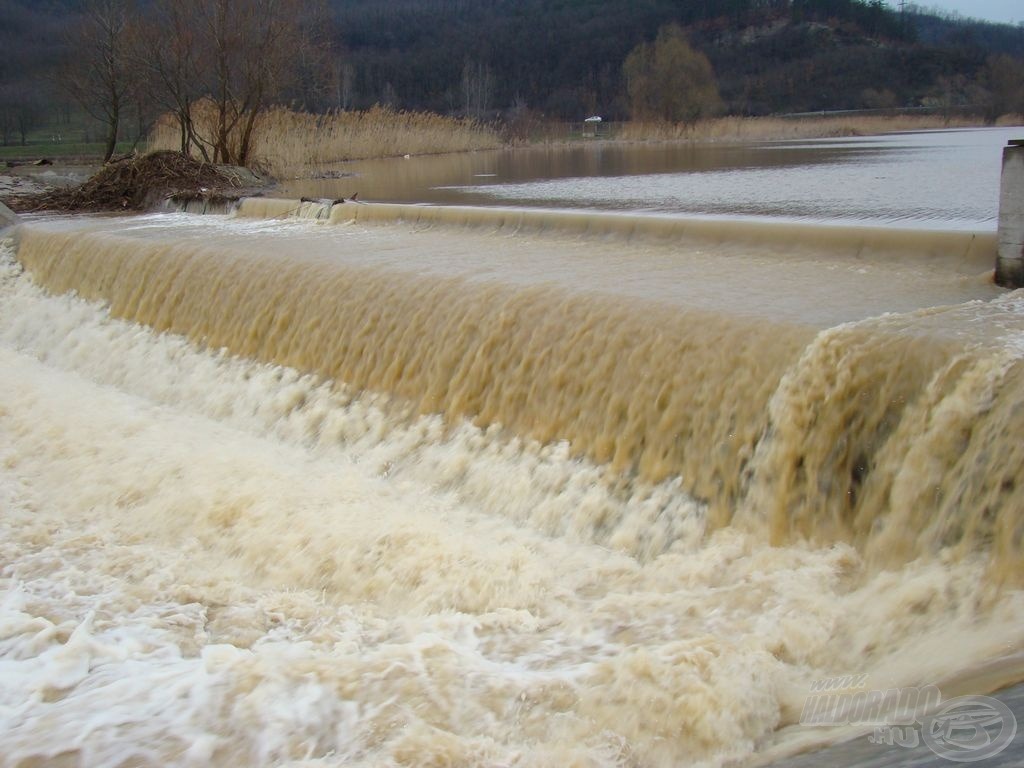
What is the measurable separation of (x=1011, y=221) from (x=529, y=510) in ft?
9.57

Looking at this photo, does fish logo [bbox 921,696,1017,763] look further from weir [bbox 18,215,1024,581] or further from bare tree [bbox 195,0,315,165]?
bare tree [bbox 195,0,315,165]

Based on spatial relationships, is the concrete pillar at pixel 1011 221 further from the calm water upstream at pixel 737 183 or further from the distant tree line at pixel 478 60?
the distant tree line at pixel 478 60

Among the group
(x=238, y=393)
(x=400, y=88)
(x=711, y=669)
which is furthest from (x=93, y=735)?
(x=400, y=88)

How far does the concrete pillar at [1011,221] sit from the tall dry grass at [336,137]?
14566 mm

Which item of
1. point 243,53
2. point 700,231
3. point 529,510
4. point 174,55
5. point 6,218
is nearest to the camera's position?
point 529,510

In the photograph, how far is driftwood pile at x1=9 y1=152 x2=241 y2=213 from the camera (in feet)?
42.2

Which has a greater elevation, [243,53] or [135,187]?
[243,53]

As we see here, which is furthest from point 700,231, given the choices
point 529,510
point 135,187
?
point 135,187

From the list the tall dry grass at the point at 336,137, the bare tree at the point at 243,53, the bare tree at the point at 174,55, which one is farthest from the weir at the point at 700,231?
the tall dry grass at the point at 336,137

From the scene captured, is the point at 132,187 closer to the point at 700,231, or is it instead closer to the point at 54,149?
the point at 700,231

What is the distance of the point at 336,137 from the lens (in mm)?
20469

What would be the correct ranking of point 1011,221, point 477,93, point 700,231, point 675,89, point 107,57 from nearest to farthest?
point 1011,221 < point 700,231 < point 107,57 < point 675,89 < point 477,93

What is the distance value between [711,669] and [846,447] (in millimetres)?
1222

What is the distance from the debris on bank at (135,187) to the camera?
1287 cm
